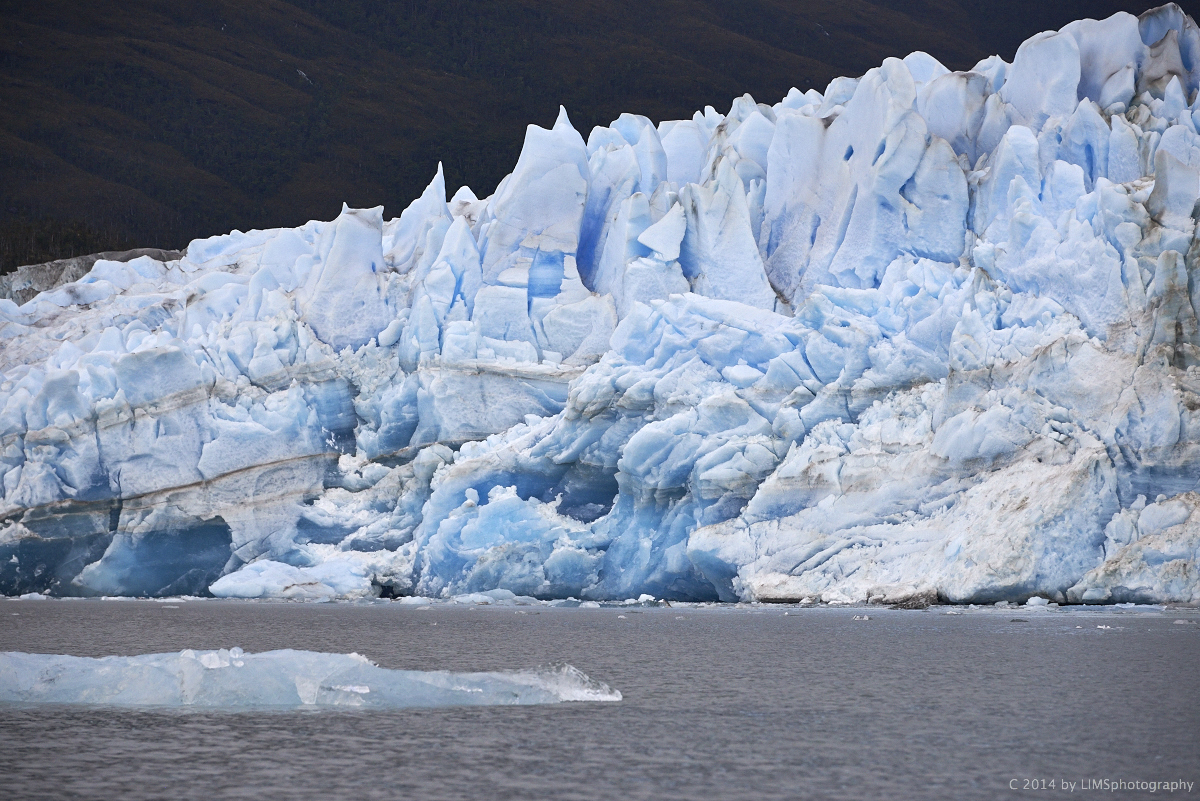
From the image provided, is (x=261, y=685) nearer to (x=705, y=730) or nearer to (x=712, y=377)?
(x=705, y=730)

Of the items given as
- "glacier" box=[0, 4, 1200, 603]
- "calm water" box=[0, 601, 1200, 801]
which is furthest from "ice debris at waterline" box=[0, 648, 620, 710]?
"glacier" box=[0, 4, 1200, 603]

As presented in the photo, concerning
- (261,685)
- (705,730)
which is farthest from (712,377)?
(705,730)

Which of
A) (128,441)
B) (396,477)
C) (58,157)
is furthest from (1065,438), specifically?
(58,157)

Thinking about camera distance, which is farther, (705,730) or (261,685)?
(261,685)

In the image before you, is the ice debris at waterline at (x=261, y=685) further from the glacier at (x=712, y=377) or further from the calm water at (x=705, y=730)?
the glacier at (x=712, y=377)

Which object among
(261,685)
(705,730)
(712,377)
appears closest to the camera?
(705,730)

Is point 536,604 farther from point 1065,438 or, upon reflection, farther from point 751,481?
point 1065,438
